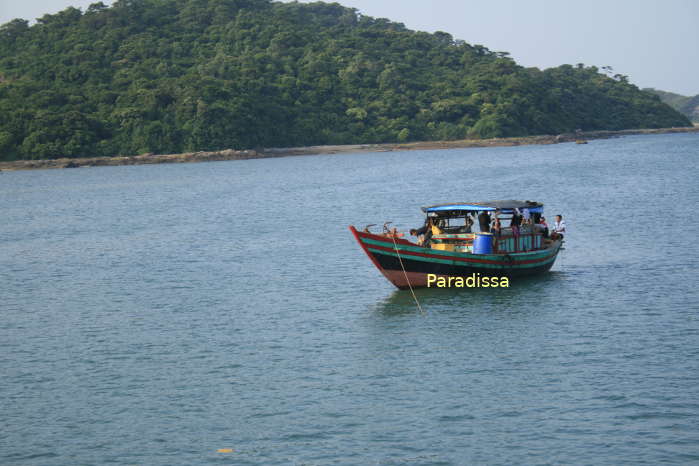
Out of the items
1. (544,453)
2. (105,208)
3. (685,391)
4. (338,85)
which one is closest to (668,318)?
(685,391)

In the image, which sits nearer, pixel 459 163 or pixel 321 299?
pixel 321 299

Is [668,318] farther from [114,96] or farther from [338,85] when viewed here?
[338,85]

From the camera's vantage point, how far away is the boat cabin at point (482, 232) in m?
34.0

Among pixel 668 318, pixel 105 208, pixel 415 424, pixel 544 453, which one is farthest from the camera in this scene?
pixel 105 208

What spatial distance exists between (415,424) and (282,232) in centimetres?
3850

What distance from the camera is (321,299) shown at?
3462 centimetres

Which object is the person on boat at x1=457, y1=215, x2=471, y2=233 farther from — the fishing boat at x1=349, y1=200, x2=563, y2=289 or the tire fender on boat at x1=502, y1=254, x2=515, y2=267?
the tire fender on boat at x1=502, y1=254, x2=515, y2=267

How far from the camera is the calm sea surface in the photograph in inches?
763

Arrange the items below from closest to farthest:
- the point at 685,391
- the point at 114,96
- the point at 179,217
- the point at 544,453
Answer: the point at 544,453
the point at 685,391
the point at 179,217
the point at 114,96

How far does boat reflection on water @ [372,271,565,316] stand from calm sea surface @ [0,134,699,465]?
5.1 inches

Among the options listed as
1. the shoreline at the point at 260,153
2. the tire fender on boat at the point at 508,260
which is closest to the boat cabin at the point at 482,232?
the tire fender on boat at the point at 508,260

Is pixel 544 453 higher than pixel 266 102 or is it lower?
lower

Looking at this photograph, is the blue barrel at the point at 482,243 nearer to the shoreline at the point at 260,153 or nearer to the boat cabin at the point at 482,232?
the boat cabin at the point at 482,232

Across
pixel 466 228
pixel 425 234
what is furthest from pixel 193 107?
pixel 425 234
